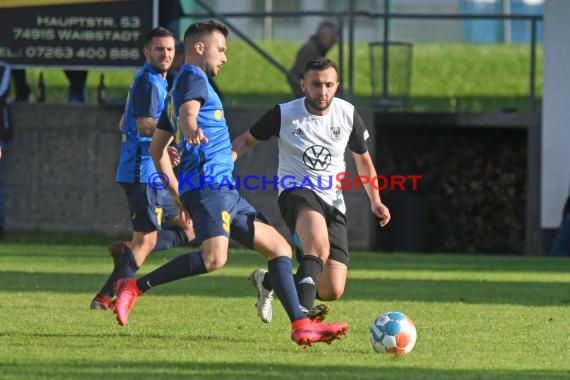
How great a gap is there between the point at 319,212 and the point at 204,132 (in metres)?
1.07

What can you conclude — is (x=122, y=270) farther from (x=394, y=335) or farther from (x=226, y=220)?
(x=394, y=335)

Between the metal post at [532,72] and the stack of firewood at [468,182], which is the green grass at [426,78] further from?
the metal post at [532,72]

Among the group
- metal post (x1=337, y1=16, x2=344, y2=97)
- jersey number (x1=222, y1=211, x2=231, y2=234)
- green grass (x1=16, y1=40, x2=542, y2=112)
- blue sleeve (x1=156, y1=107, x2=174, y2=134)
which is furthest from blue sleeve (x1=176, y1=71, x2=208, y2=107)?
green grass (x1=16, y1=40, x2=542, y2=112)

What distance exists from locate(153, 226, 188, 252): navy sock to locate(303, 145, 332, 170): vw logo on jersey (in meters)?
2.14

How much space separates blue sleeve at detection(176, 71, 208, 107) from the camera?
30.1 ft

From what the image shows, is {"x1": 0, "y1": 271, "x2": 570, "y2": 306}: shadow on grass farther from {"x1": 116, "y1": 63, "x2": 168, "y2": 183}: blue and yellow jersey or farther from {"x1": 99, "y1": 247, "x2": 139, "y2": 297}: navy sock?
{"x1": 116, "y1": 63, "x2": 168, "y2": 183}: blue and yellow jersey

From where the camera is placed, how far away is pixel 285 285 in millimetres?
9047

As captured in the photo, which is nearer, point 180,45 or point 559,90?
point 180,45

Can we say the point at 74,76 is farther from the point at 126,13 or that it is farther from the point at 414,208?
the point at 414,208

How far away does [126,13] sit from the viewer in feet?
67.1

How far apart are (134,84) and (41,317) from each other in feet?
6.34

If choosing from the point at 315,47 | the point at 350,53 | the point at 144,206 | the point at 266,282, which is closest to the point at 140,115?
the point at 144,206

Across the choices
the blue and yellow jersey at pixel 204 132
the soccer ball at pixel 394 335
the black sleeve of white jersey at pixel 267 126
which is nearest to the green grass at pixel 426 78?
the black sleeve of white jersey at pixel 267 126

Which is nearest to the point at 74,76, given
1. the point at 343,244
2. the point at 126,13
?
the point at 126,13
